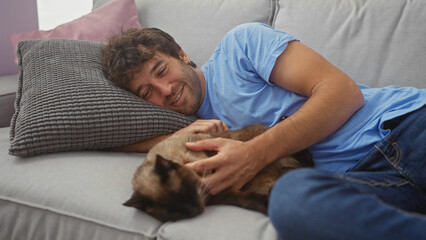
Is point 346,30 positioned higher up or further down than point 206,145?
higher up

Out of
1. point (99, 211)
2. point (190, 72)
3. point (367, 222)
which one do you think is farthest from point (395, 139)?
point (99, 211)

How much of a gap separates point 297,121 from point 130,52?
82cm

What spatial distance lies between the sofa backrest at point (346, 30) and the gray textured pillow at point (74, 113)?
0.70 m

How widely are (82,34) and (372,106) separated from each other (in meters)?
1.81

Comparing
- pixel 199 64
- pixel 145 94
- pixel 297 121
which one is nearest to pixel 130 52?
pixel 145 94

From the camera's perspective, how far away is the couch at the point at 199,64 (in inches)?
43.2

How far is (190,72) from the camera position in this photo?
1682 millimetres

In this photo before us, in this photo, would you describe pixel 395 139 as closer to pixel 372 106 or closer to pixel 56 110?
pixel 372 106

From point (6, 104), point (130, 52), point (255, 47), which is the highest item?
point (255, 47)

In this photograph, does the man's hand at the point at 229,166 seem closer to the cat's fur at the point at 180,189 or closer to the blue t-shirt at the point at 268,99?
the cat's fur at the point at 180,189

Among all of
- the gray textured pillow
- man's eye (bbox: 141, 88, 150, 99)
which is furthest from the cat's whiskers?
man's eye (bbox: 141, 88, 150, 99)

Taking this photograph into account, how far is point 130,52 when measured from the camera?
1618 mm

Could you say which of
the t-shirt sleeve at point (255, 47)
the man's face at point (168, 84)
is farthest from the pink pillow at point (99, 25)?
the t-shirt sleeve at point (255, 47)

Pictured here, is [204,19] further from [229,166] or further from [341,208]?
[341,208]
